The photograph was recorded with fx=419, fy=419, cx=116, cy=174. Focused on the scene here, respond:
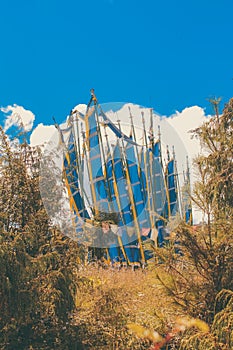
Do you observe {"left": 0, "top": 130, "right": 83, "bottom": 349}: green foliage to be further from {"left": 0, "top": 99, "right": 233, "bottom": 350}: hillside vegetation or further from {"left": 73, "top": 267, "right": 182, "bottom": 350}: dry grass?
{"left": 73, "top": 267, "right": 182, "bottom": 350}: dry grass

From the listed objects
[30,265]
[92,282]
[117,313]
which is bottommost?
[117,313]

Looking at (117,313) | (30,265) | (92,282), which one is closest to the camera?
(30,265)

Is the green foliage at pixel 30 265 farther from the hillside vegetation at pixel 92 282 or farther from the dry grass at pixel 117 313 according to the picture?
the dry grass at pixel 117 313

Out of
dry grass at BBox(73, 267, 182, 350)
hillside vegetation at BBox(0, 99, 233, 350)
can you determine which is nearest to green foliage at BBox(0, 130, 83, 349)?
hillside vegetation at BBox(0, 99, 233, 350)

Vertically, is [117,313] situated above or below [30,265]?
below

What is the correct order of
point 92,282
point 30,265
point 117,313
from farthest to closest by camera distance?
point 92,282 → point 117,313 → point 30,265

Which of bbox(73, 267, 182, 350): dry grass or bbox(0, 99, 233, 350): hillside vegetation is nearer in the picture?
bbox(0, 99, 233, 350): hillside vegetation

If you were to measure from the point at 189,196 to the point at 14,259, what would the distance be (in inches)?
53.1

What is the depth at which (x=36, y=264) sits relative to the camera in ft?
10.2

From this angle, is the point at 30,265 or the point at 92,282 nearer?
the point at 30,265

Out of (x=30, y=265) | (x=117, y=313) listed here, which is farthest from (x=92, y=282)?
(x=30, y=265)

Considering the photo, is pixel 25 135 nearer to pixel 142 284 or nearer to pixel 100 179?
pixel 142 284

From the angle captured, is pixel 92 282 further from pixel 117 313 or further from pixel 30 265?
pixel 30 265

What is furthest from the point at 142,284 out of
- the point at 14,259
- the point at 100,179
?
the point at 100,179
